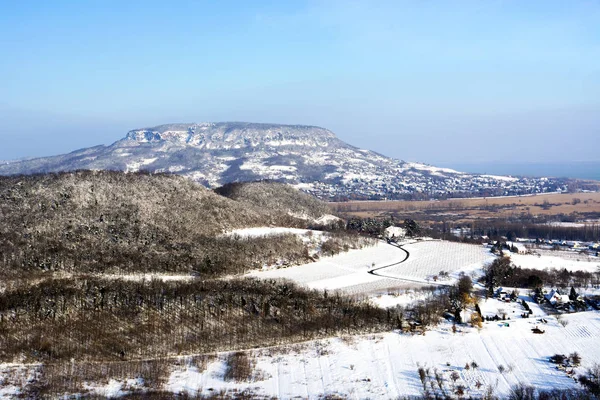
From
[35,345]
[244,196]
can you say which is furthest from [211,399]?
[244,196]

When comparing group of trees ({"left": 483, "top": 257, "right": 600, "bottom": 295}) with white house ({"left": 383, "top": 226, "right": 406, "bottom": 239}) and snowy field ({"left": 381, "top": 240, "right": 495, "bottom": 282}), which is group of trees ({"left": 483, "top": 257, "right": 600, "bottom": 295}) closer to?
snowy field ({"left": 381, "top": 240, "right": 495, "bottom": 282})

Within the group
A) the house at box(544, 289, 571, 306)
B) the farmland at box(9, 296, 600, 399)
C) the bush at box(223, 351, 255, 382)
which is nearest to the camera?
the farmland at box(9, 296, 600, 399)

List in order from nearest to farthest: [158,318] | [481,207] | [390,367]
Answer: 1. [390,367]
2. [158,318]
3. [481,207]

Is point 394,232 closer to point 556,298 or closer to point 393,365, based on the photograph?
point 556,298

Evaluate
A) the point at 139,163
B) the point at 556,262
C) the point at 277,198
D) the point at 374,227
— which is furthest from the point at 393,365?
the point at 139,163


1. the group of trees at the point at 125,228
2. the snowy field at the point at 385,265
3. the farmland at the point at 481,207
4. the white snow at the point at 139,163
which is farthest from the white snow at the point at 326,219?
the white snow at the point at 139,163

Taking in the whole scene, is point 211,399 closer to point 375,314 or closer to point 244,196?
point 375,314

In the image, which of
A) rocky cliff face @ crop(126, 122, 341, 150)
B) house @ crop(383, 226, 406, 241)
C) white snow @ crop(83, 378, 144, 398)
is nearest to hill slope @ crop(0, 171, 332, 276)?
white snow @ crop(83, 378, 144, 398)
